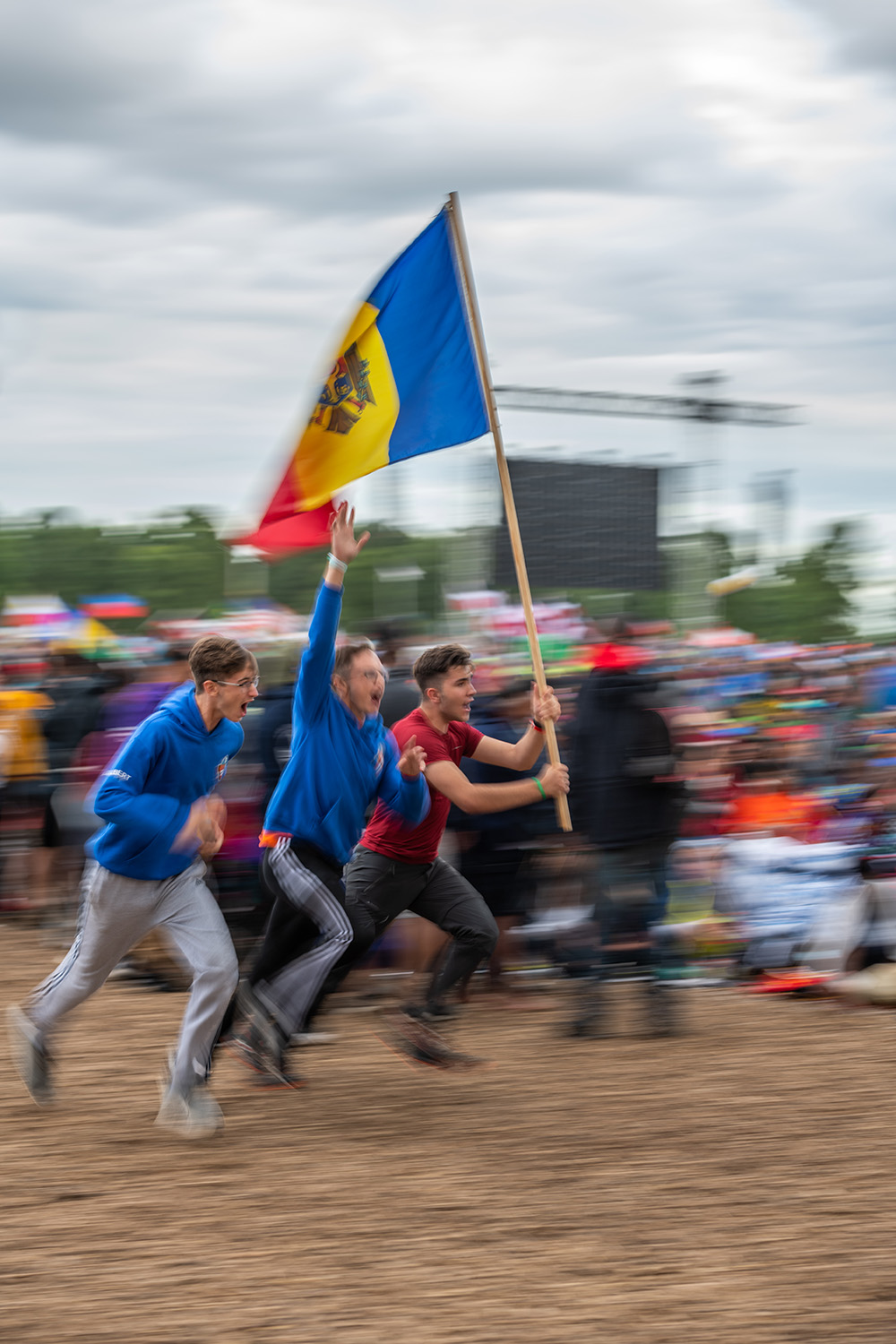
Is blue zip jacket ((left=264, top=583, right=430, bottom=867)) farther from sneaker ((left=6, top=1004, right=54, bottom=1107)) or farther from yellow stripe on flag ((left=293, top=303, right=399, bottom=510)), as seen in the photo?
sneaker ((left=6, top=1004, right=54, bottom=1107))

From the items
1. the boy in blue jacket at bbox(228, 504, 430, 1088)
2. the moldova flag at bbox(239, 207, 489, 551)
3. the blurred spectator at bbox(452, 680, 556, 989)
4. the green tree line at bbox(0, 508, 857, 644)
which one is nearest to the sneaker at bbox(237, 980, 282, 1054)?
the boy in blue jacket at bbox(228, 504, 430, 1088)

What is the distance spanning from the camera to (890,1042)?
24.2 feet

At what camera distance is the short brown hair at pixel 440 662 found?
648 centimetres

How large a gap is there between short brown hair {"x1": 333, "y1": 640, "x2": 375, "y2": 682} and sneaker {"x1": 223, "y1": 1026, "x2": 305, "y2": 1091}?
1470 mm

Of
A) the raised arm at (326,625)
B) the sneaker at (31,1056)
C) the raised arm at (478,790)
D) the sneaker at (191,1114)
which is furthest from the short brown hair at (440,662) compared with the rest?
the sneaker at (31,1056)

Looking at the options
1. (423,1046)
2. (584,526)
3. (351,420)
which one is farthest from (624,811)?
(584,526)

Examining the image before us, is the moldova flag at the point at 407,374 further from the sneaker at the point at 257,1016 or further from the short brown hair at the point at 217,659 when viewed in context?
the sneaker at the point at 257,1016

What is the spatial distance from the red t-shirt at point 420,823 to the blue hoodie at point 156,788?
1.12 meters

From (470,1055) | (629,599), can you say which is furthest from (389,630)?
(629,599)

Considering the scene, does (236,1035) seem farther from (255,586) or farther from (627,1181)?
(255,586)

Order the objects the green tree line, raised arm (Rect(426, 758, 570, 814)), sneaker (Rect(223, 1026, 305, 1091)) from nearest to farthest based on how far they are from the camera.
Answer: sneaker (Rect(223, 1026, 305, 1091)) < raised arm (Rect(426, 758, 570, 814)) < the green tree line

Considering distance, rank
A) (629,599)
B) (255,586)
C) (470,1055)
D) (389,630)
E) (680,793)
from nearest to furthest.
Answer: (470,1055) → (680,793) → (389,630) → (629,599) → (255,586)

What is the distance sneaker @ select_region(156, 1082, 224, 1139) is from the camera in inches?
221

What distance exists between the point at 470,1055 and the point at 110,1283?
3015mm
